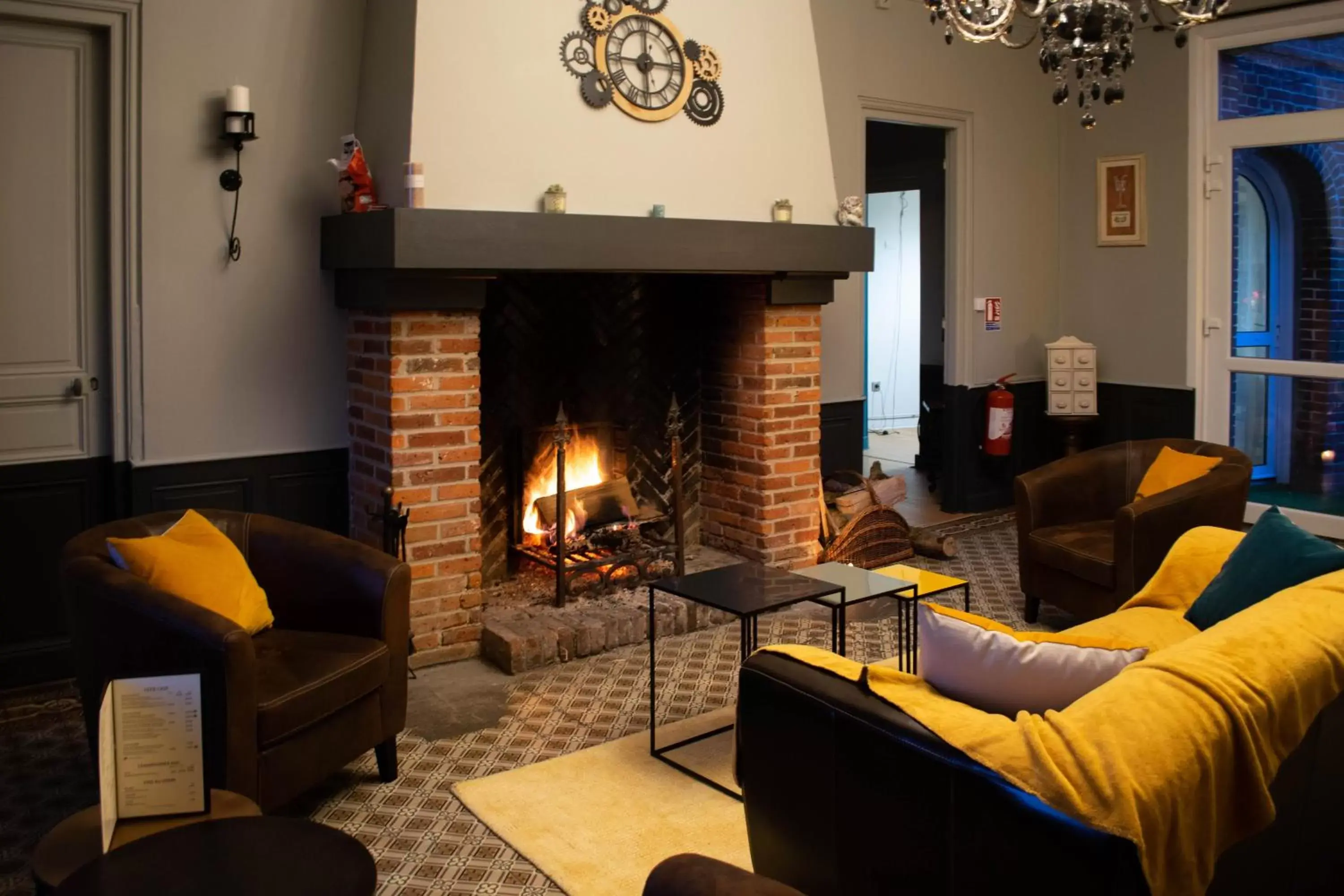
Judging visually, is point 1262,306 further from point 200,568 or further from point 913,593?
point 200,568

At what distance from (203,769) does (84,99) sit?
2975 millimetres

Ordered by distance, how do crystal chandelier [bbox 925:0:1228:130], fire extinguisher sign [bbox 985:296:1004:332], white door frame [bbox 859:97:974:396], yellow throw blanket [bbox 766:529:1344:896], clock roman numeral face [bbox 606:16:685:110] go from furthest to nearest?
fire extinguisher sign [bbox 985:296:1004:332] → white door frame [bbox 859:97:974:396] → clock roman numeral face [bbox 606:16:685:110] → crystal chandelier [bbox 925:0:1228:130] → yellow throw blanket [bbox 766:529:1344:896]

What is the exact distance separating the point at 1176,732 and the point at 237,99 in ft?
12.4

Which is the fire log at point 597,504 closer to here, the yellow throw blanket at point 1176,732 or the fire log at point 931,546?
the fire log at point 931,546

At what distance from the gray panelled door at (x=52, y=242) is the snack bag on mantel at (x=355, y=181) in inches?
33.4

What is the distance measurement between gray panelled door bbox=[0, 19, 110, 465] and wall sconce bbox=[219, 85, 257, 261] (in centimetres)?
42

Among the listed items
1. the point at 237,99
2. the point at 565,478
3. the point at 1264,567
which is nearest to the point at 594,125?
the point at 237,99

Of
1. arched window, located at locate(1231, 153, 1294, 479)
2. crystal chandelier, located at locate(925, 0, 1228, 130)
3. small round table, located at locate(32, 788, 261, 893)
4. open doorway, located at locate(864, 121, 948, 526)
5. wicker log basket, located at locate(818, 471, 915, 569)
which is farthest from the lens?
open doorway, located at locate(864, 121, 948, 526)

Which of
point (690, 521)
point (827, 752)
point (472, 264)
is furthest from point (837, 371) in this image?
point (827, 752)

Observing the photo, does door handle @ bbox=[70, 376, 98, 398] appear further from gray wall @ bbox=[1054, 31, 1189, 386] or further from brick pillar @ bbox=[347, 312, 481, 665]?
gray wall @ bbox=[1054, 31, 1189, 386]

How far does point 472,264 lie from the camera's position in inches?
171

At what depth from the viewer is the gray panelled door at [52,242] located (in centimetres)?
421

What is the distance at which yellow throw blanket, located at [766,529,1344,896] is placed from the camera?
1.96 metres

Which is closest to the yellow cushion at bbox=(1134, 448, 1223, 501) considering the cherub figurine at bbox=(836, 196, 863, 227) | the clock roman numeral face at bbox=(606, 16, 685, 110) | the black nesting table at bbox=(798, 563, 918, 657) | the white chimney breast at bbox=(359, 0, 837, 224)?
the black nesting table at bbox=(798, 563, 918, 657)
